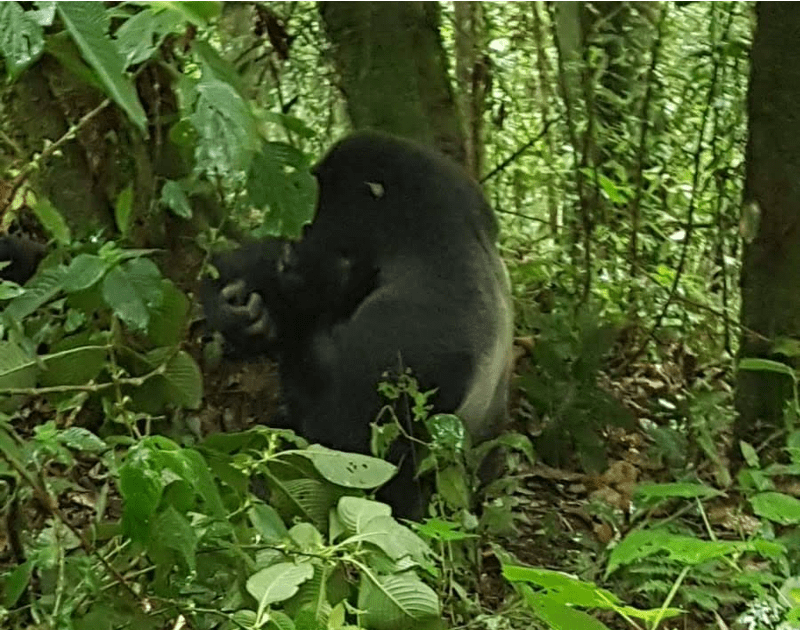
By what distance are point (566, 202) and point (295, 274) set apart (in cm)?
114

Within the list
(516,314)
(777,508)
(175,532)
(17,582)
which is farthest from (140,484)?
(516,314)

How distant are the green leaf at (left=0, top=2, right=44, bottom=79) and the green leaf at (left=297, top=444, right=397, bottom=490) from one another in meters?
0.50

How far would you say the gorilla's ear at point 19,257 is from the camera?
1.72 m

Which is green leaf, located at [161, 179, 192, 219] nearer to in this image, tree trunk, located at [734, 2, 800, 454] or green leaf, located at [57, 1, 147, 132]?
green leaf, located at [57, 1, 147, 132]

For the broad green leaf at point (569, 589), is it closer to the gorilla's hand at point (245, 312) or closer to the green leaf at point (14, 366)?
the green leaf at point (14, 366)

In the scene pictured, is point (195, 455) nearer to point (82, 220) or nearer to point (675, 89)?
point (82, 220)

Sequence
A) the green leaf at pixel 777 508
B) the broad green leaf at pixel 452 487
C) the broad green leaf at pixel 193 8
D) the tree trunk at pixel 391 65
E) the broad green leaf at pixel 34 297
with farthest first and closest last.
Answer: the tree trunk at pixel 391 65
the broad green leaf at pixel 452 487
the green leaf at pixel 777 508
the broad green leaf at pixel 34 297
the broad green leaf at pixel 193 8

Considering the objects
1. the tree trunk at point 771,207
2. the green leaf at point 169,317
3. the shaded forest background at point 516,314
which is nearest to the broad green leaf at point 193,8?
the shaded forest background at point 516,314

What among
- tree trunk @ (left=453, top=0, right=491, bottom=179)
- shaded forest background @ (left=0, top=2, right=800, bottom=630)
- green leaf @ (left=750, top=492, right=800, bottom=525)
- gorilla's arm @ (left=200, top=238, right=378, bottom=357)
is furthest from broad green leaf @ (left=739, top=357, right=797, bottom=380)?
tree trunk @ (left=453, top=0, right=491, bottom=179)

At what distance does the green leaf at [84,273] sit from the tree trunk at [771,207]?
122 centimetres

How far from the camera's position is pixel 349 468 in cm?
119

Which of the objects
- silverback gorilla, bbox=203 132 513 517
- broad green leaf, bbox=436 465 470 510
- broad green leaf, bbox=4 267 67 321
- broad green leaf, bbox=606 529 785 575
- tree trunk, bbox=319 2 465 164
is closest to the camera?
broad green leaf, bbox=4 267 67 321

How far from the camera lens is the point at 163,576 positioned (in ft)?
3.45

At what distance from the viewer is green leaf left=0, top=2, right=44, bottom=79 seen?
810mm
